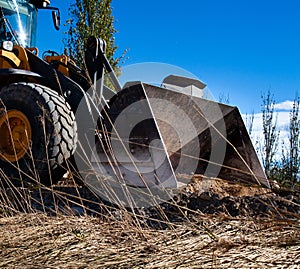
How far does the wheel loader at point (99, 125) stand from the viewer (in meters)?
3.99

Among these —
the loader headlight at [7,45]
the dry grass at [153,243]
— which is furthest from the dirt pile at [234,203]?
the loader headlight at [7,45]

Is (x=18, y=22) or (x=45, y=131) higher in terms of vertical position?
(x=18, y=22)

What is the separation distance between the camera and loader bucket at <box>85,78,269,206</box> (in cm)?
391

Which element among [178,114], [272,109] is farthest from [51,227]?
[272,109]

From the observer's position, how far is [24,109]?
432cm

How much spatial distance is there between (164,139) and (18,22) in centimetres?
255

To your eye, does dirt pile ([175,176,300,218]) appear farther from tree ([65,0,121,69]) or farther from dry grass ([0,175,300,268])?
tree ([65,0,121,69])

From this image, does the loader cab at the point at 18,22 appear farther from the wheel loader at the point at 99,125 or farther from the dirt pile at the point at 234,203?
the dirt pile at the point at 234,203

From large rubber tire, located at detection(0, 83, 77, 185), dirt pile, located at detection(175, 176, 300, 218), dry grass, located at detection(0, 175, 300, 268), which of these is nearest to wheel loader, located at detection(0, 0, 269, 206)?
large rubber tire, located at detection(0, 83, 77, 185)

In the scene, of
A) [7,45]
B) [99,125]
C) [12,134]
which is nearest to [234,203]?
[99,125]

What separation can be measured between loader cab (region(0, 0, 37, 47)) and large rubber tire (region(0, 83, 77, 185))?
54.3 inches

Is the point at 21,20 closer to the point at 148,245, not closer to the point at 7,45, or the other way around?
Answer: the point at 7,45

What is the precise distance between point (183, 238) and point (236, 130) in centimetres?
316

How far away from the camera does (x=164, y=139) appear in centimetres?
467
